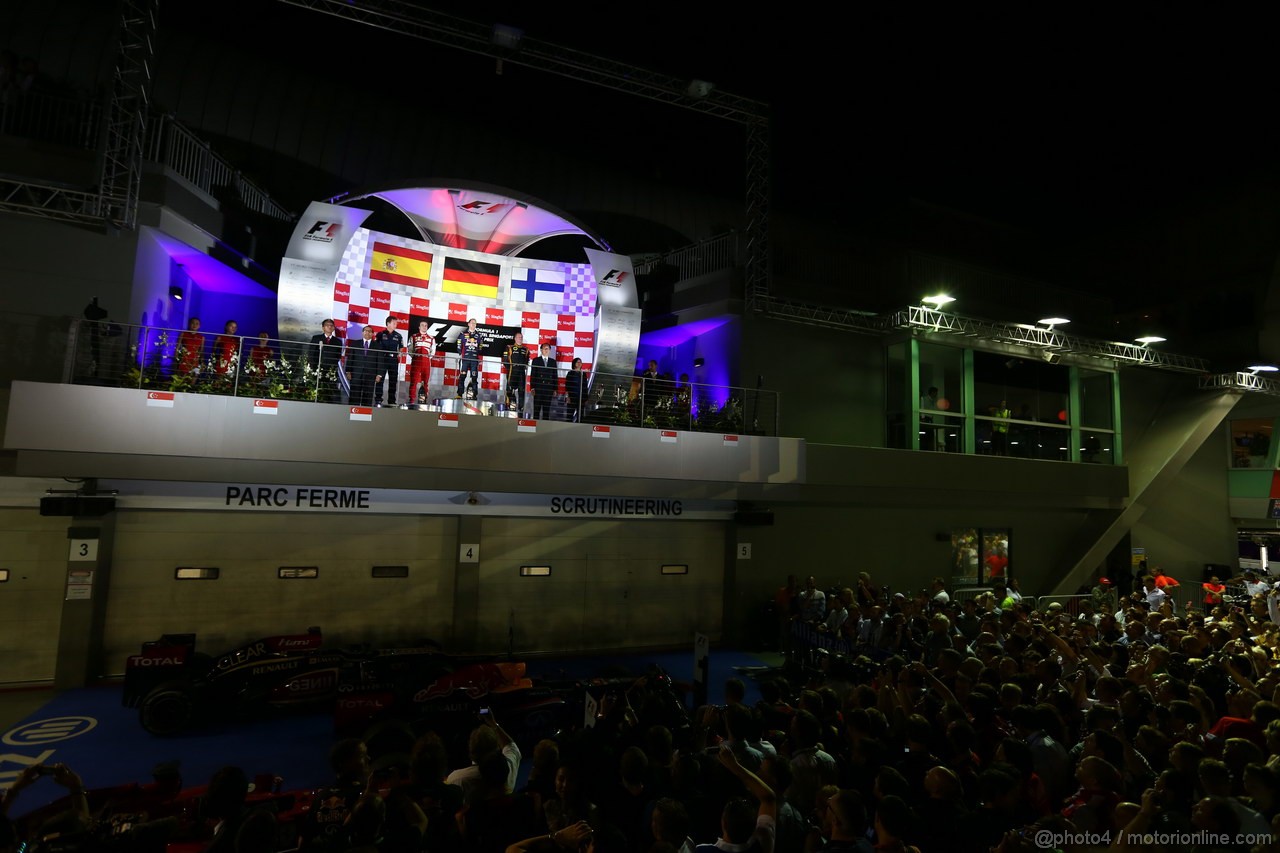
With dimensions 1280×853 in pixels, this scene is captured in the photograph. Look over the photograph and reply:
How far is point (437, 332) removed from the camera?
15.2 m

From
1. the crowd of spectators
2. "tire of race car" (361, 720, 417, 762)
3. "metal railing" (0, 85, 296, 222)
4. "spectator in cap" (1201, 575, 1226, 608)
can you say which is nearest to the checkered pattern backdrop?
"metal railing" (0, 85, 296, 222)

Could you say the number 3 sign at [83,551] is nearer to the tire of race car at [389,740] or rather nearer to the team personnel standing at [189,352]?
the team personnel standing at [189,352]

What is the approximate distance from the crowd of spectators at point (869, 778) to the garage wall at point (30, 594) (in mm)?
8706

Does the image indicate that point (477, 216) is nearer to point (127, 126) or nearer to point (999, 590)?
point (127, 126)

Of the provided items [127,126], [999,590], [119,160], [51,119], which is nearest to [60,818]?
[119,160]

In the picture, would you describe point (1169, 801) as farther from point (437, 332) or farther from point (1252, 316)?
point (1252, 316)

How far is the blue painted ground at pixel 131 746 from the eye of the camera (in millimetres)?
7863

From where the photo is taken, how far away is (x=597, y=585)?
1467 centimetres

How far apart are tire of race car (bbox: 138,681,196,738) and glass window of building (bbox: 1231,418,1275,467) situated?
1174 inches

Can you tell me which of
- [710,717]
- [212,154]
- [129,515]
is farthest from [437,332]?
[710,717]

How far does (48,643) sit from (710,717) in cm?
1149

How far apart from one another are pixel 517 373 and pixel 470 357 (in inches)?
78.6

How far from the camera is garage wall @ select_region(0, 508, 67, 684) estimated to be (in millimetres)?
10953

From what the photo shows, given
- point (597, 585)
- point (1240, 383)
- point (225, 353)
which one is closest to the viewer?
point (225, 353)
